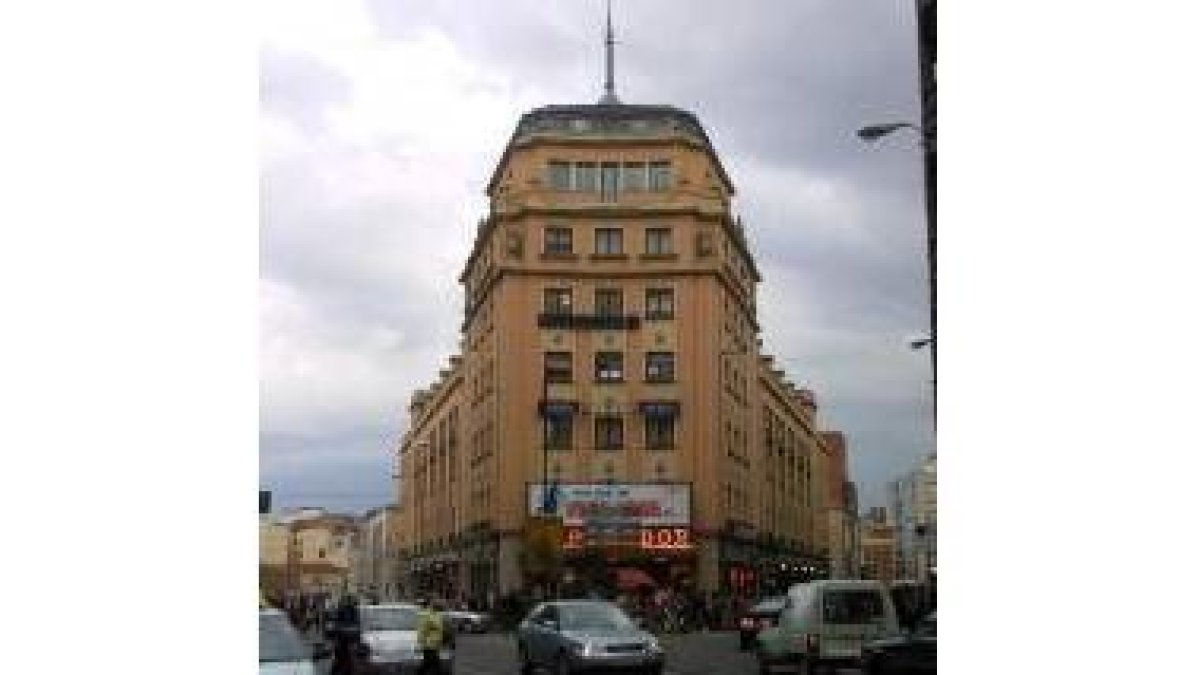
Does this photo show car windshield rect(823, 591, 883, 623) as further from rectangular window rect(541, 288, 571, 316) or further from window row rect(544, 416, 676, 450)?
rectangular window rect(541, 288, 571, 316)

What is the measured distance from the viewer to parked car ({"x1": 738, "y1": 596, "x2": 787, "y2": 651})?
27.3ft

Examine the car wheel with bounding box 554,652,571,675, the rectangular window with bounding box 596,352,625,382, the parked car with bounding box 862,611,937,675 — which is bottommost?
the car wheel with bounding box 554,652,571,675

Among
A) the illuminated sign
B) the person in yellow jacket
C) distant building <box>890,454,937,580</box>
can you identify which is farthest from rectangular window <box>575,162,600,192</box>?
the person in yellow jacket

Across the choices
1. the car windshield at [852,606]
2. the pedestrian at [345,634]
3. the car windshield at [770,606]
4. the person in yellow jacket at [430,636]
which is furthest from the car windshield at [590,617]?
the pedestrian at [345,634]

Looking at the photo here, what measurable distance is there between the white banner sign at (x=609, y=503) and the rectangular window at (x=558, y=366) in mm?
687

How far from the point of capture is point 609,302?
23.8 ft

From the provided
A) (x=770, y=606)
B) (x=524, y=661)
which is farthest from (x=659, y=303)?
(x=524, y=661)

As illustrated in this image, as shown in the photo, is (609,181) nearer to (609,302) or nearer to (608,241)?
(608,241)

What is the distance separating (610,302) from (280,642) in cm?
182

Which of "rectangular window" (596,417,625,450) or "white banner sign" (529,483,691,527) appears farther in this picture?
"white banner sign" (529,483,691,527)

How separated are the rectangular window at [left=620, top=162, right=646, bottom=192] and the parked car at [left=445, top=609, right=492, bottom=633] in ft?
6.81

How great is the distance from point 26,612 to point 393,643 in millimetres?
4893

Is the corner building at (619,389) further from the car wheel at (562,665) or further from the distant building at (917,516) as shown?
the car wheel at (562,665)
